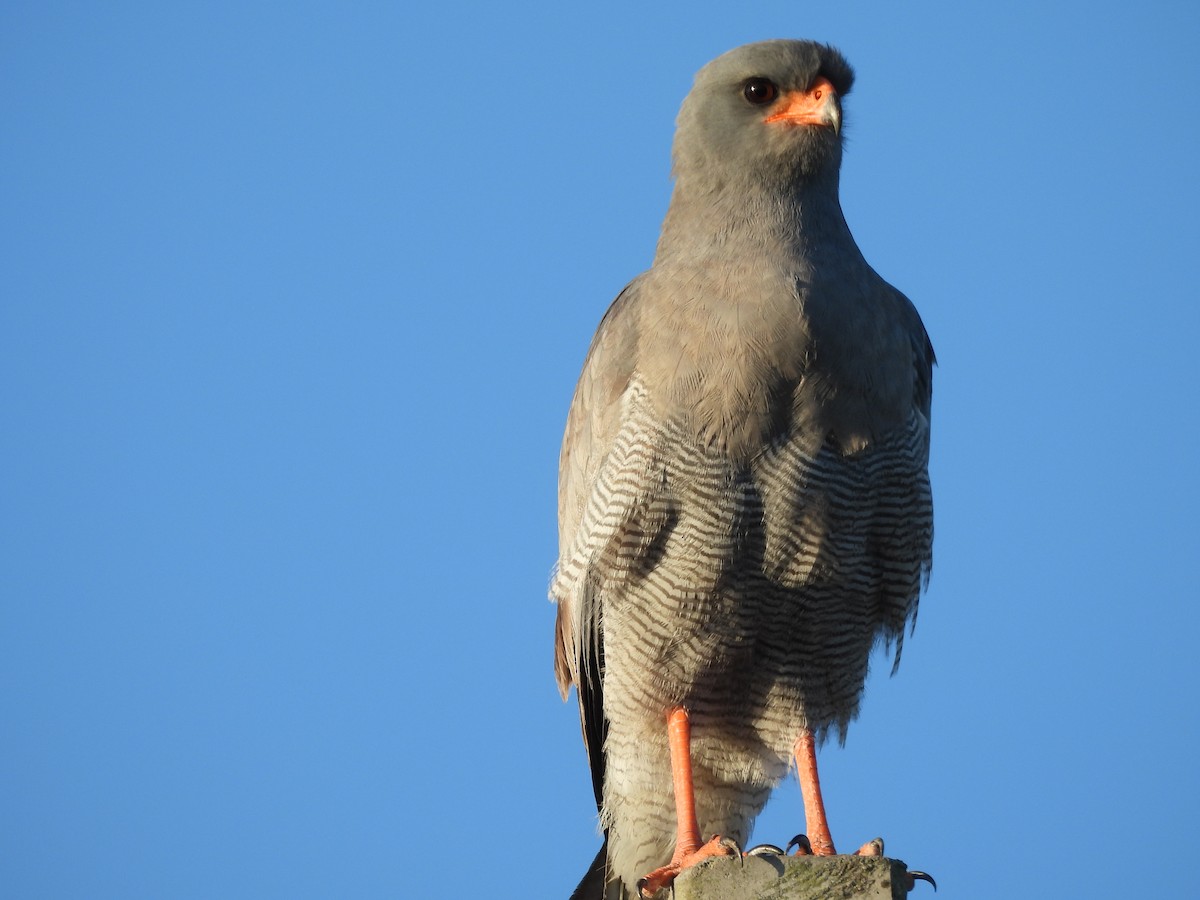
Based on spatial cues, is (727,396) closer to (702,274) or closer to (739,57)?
(702,274)

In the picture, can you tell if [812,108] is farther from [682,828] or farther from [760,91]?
[682,828]

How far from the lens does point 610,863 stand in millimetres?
7258

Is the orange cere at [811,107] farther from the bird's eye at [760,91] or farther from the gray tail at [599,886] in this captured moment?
the gray tail at [599,886]

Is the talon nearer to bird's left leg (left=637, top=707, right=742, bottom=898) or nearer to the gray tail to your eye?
bird's left leg (left=637, top=707, right=742, bottom=898)

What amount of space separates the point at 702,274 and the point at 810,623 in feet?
5.32

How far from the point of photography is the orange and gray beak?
22.9ft

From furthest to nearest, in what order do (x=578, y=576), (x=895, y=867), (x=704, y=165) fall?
(x=704, y=165), (x=578, y=576), (x=895, y=867)

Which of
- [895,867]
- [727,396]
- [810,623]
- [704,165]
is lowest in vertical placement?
[895,867]

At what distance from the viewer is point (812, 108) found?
278 inches

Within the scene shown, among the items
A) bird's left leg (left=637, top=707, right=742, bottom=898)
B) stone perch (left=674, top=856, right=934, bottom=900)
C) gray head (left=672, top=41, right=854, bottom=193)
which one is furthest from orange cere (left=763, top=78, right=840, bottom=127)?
stone perch (left=674, top=856, right=934, bottom=900)

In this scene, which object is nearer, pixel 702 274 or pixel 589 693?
pixel 702 274

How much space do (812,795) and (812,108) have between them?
311 cm

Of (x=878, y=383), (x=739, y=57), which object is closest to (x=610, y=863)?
(x=878, y=383)

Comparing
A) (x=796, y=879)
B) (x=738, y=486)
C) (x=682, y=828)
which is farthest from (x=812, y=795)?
(x=796, y=879)
